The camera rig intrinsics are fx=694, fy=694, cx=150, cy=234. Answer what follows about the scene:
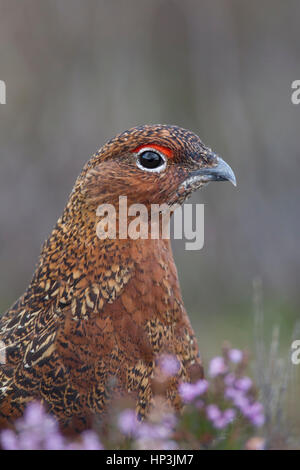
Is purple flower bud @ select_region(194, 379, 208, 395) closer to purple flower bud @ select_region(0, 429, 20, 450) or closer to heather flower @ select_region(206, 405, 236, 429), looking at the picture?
heather flower @ select_region(206, 405, 236, 429)

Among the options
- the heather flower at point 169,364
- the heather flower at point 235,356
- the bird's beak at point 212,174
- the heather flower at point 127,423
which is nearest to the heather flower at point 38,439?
the heather flower at point 127,423

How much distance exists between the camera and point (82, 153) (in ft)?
31.2

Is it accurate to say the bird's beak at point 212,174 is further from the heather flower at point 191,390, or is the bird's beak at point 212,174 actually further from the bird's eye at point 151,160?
the heather flower at point 191,390

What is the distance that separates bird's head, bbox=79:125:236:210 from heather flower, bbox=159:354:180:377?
2.95 ft

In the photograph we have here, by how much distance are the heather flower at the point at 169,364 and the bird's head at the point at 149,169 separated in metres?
0.90

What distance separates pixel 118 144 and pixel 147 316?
3.36 ft

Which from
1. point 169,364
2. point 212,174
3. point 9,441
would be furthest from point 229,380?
point 9,441

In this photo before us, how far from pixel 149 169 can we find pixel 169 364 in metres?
1.13

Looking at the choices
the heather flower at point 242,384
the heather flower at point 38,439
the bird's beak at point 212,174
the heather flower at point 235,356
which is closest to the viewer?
the heather flower at point 38,439

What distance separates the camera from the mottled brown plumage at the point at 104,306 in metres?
3.72

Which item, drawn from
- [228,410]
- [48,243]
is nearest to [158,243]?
[48,243]

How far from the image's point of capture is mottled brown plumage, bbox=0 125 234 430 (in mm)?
3725
